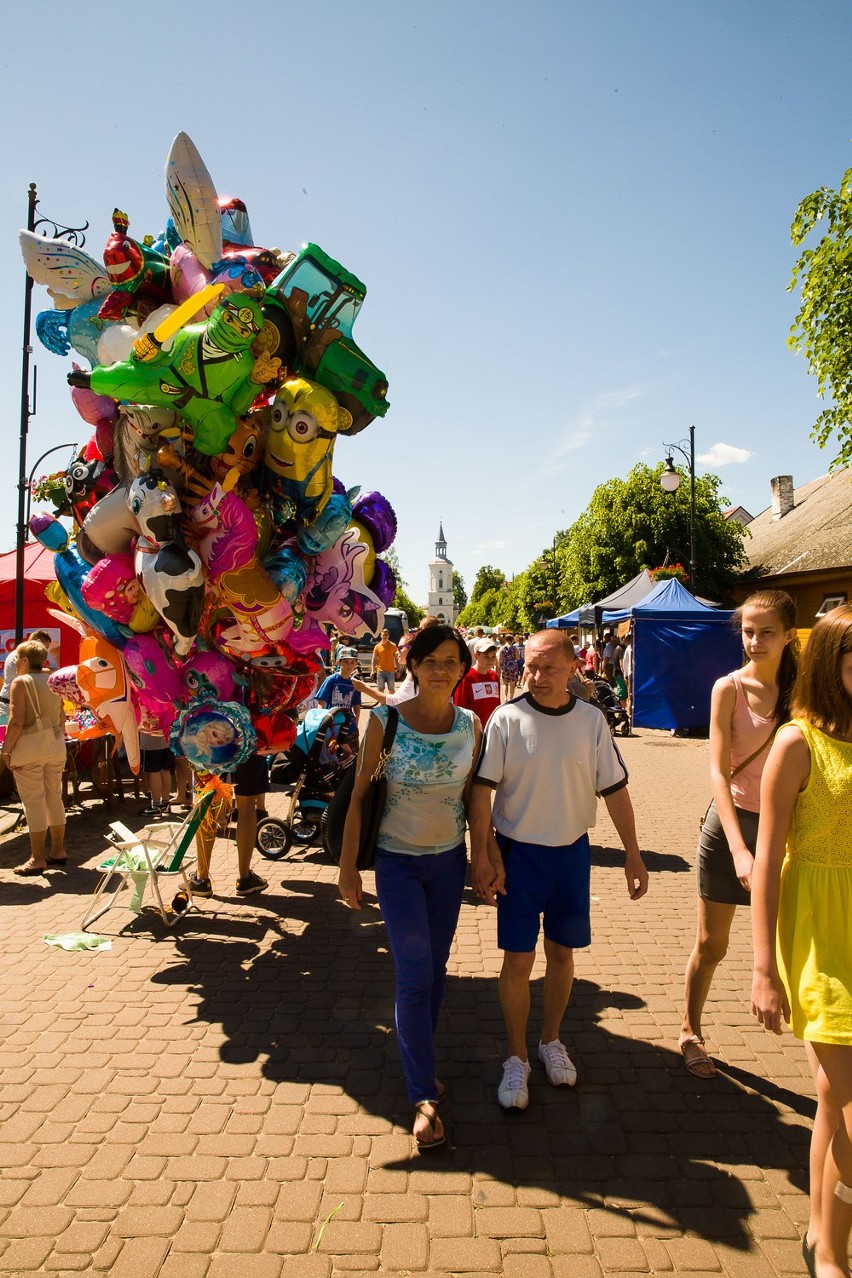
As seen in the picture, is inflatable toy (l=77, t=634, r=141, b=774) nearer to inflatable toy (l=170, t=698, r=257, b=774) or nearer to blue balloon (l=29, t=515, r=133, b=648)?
blue balloon (l=29, t=515, r=133, b=648)

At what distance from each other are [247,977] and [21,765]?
3.09m

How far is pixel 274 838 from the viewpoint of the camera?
686cm

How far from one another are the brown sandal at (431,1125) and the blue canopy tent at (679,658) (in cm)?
1329

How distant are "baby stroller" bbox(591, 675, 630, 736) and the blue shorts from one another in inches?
484

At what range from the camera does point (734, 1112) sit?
10.2 ft

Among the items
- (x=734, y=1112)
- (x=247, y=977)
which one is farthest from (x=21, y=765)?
(x=734, y=1112)

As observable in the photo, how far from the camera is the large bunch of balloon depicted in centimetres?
406

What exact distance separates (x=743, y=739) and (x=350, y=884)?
1713 mm

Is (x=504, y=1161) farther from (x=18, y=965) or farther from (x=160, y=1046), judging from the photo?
(x=18, y=965)

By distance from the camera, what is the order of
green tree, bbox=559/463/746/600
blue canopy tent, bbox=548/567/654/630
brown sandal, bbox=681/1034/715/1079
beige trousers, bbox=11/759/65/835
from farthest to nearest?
green tree, bbox=559/463/746/600 → blue canopy tent, bbox=548/567/654/630 → beige trousers, bbox=11/759/65/835 → brown sandal, bbox=681/1034/715/1079

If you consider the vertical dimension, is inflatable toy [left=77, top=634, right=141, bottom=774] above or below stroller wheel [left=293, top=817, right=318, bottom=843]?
above

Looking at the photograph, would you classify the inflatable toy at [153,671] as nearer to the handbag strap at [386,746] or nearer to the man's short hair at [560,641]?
the handbag strap at [386,746]

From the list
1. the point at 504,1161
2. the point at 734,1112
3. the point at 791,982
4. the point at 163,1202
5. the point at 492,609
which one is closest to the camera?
the point at 791,982

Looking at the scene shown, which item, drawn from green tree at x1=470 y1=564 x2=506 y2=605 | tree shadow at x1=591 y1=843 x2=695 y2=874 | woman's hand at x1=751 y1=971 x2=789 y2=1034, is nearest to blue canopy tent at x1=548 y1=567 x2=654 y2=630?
tree shadow at x1=591 y1=843 x2=695 y2=874
